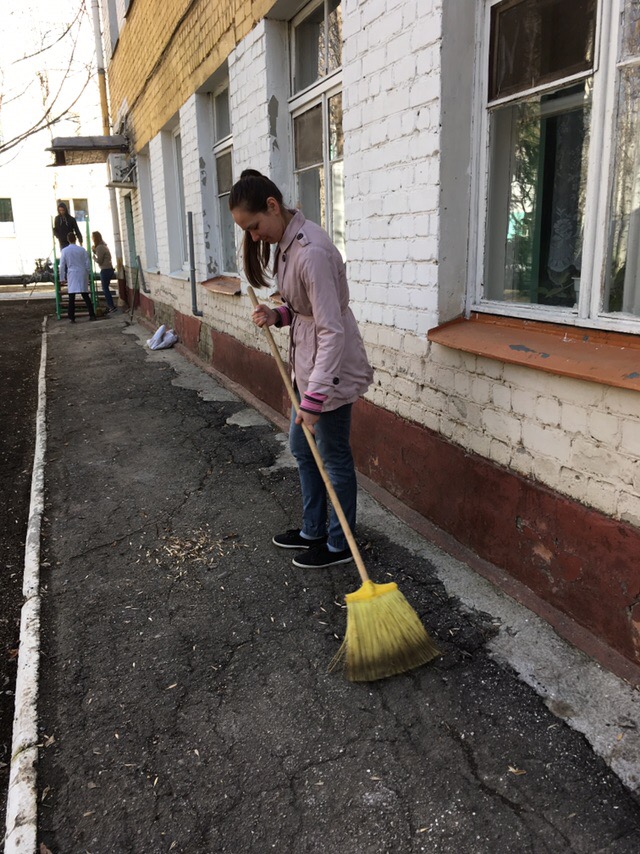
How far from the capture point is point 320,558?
3.30 meters

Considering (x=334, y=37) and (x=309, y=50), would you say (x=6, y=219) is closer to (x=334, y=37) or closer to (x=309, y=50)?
(x=309, y=50)

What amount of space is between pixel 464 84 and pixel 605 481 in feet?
6.51

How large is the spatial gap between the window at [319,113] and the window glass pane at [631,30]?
2485mm

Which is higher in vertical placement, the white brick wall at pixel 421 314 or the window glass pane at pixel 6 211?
the window glass pane at pixel 6 211

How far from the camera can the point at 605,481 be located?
2420 mm

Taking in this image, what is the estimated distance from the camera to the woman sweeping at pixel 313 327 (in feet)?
8.85

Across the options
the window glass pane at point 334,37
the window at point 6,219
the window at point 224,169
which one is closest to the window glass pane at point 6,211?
the window at point 6,219

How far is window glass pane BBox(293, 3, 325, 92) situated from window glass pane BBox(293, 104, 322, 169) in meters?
0.24

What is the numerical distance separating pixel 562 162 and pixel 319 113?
2.67 m

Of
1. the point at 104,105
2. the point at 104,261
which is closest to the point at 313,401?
the point at 104,261

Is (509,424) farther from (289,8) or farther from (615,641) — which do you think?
(289,8)

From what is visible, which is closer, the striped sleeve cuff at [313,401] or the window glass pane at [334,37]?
the striped sleeve cuff at [313,401]

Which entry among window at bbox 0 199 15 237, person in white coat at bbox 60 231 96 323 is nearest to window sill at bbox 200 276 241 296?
person in white coat at bbox 60 231 96 323

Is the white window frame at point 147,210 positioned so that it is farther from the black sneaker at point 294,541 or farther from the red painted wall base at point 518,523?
the black sneaker at point 294,541
